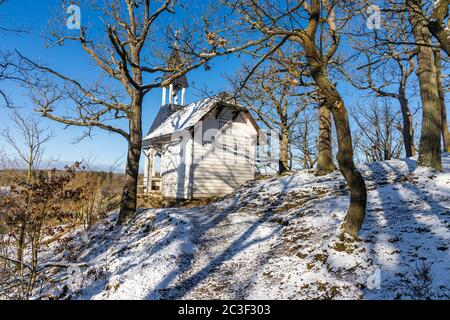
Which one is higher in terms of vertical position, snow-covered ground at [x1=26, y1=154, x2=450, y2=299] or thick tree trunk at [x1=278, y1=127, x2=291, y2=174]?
thick tree trunk at [x1=278, y1=127, x2=291, y2=174]

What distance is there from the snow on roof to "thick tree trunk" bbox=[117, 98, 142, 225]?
4.14 m

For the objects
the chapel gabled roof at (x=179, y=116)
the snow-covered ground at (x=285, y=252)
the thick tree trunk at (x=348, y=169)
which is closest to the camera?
the snow-covered ground at (x=285, y=252)

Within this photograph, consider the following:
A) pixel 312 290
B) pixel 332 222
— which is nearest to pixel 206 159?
pixel 332 222

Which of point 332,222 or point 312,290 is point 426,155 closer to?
point 332,222

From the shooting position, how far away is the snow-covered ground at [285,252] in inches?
157

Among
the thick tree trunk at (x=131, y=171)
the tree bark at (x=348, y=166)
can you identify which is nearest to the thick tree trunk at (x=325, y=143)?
the tree bark at (x=348, y=166)

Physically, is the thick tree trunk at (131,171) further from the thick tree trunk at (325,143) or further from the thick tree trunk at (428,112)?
→ the thick tree trunk at (428,112)

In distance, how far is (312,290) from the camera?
158 inches

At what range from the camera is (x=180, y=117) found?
16.5m

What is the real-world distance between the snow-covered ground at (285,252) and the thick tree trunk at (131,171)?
0.59 metres

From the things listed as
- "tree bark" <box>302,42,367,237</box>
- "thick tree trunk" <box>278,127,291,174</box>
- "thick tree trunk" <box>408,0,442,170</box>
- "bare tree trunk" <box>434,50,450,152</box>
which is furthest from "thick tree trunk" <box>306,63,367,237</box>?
"bare tree trunk" <box>434,50,450,152</box>

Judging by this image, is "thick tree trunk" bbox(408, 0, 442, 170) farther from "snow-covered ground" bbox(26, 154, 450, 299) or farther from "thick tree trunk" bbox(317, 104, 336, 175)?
"thick tree trunk" bbox(317, 104, 336, 175)

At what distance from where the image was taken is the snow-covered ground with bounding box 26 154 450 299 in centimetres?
398

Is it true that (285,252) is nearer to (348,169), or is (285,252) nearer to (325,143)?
(348,169)
